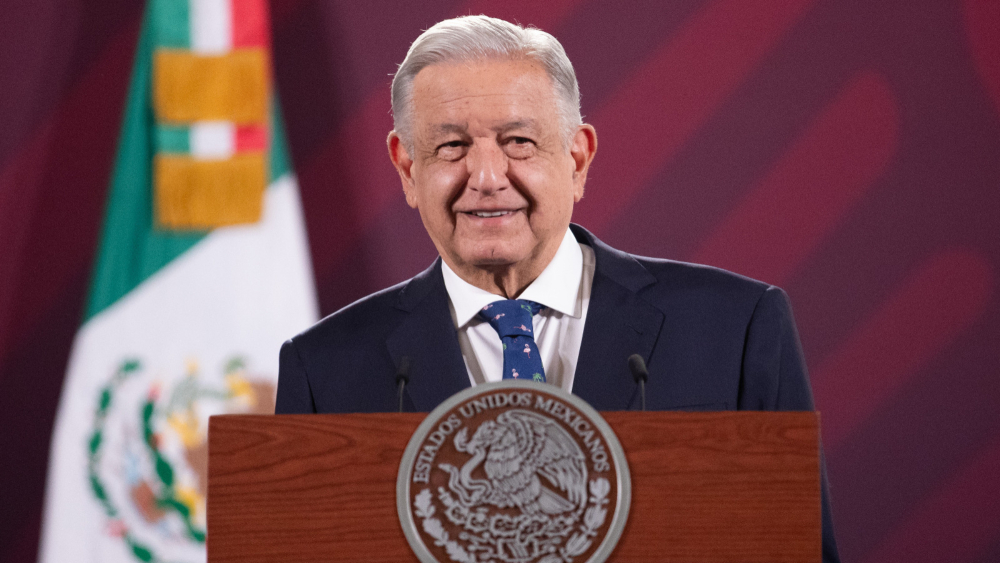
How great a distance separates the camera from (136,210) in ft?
9.18

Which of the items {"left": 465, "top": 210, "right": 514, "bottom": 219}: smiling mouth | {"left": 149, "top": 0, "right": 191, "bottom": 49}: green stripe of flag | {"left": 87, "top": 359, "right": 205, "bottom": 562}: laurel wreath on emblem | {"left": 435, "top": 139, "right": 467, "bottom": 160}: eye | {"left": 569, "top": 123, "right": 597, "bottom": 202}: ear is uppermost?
{"left": 569, "top": 123, "right": 597, "bottom": 202}: ear

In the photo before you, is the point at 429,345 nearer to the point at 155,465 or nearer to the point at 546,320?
the point at 546,320

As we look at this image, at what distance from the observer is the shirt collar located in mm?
1717

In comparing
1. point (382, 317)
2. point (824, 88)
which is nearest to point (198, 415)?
point (382, 317)

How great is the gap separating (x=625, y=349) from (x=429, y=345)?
34 cm

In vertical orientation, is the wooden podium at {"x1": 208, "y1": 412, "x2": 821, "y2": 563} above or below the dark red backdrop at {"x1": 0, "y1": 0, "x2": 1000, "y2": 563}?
below

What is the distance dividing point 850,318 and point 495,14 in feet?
4.35

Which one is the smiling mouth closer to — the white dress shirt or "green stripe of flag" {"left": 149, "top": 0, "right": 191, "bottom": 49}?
the white dress shirt

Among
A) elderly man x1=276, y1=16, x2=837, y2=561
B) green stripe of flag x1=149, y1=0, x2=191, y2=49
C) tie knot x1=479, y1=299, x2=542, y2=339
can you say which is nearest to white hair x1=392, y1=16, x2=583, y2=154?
elderly man x1=276, y1=16, x2=837, y2=561

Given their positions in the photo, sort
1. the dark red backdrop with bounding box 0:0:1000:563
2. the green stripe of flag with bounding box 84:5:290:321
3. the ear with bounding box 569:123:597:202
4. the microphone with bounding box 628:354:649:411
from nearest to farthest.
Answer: the microphone with bounding box 628:354:649:411, the ear with bounding box 569:123:597:202, the dark red backdrop with bounding box 0:0:1000:563, the green stripe of flag with bounding box 84:5:290:321

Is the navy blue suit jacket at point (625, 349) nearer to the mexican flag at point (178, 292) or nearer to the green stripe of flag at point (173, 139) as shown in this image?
the mexican flag at point (178, 292)

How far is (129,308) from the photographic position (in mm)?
2785

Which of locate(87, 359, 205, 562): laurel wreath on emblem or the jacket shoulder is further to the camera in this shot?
locate(87, 359, 205, 562): laurel wreath on emblem

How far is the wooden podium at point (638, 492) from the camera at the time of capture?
106 centimetres
